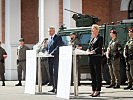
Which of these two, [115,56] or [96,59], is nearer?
[96,59]

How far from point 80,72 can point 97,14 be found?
667 centimetres

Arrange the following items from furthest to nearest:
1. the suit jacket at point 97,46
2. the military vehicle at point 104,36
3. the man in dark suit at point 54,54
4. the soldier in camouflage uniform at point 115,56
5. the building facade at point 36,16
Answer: the building facade at point 36,16
the military vehicle at point 104,36
the soldier in camouflage uniform at point 115,56
the man in dark suit at point 54,54
the suit jacket at point 97,46

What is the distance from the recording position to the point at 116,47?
14820 millimetres

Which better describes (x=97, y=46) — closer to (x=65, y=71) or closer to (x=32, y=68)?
(x=65, y=71)

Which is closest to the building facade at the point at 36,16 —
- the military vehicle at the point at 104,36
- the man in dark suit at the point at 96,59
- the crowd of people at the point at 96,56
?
the military vehicle at the point at 104,36

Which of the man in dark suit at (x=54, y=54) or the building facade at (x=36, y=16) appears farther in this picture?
the building facade at (x=36, y=16)

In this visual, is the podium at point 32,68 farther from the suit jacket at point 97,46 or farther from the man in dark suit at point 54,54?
the suit jacket at point 97,46

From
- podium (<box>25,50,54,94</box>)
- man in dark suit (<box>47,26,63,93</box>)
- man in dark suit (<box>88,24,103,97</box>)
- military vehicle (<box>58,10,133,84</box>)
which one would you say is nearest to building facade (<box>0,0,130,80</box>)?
military vehicle (<box>58,10,133,84</box>)

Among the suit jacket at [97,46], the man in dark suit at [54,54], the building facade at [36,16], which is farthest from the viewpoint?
the building facade at [36,16]

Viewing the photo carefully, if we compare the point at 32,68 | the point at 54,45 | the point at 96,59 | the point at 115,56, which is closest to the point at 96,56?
the point at 96,59

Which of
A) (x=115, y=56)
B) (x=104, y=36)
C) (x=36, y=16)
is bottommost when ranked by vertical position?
(x=115, y=56)

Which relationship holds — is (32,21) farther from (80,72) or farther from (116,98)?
(116,98)

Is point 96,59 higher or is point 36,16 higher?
point 36,16

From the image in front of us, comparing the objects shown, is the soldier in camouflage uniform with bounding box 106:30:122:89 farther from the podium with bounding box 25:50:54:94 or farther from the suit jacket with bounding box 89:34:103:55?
the suit jacket with bounding box 89:34:103:55
